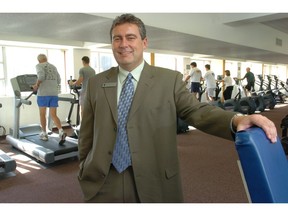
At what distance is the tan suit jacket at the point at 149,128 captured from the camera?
3.90 feet

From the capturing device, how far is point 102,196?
1.25 metres

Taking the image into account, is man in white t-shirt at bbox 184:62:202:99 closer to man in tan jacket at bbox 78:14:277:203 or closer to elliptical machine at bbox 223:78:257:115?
elliptical machine at bbox 223:78:257:115

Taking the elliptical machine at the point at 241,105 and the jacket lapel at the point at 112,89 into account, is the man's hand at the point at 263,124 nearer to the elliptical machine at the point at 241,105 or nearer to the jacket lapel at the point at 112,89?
the jacket lapel at the point at 112,89

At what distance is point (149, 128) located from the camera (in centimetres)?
120

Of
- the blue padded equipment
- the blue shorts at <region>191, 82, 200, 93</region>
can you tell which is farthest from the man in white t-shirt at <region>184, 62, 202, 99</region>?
the blue padded equipment

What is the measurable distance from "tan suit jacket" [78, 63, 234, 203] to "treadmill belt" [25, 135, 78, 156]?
306 centimetres

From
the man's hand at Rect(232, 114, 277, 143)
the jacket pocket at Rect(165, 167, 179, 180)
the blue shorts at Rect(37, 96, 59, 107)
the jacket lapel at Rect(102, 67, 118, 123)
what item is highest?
the jacket lapel at Rect(102, 67, 118, 123)

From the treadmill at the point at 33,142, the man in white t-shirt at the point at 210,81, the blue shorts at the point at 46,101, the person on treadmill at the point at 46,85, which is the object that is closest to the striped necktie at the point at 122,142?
the treadmill at the point at 33,142

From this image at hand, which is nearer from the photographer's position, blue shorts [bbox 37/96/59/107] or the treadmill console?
blue shorts [bbox 37/96/59/107]

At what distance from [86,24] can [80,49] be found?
4.19 metres

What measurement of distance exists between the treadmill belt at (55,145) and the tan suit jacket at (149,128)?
10.0 feet

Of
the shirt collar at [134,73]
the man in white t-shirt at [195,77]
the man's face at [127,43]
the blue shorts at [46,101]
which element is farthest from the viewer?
the man in white t-shirt at [195,77]

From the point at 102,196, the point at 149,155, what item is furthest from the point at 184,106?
the point at 102,196

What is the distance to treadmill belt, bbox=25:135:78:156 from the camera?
4.18 m
